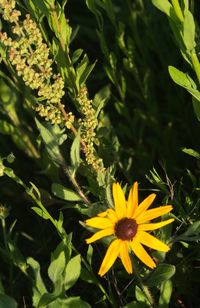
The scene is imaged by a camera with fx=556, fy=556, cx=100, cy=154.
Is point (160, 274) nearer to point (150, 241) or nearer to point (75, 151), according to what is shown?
point (150, 241)

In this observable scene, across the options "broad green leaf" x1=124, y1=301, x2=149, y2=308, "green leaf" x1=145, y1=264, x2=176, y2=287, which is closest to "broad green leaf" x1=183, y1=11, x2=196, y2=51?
"green leaf" x1=145, y1=264, x2=176, y2=287

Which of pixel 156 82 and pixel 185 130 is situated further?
pixel 156 82

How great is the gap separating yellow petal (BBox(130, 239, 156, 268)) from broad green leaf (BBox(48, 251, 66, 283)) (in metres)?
0.16

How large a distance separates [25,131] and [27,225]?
0.35 metres

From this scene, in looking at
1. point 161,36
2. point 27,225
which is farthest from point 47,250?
point 161,36

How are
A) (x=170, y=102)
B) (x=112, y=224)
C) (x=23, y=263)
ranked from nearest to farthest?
(x=112, y=224) → (x=23, y=263) → (x=170, y=102)

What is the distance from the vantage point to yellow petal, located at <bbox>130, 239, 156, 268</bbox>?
1.23 meters

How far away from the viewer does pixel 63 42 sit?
149 centimetres

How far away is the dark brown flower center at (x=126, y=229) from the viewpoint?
48.9 inches

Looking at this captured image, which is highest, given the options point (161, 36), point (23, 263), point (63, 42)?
point (63, 42)

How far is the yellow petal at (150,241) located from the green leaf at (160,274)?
71mm

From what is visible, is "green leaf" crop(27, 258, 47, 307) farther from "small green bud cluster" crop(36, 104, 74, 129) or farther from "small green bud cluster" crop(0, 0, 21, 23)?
"small green bud cluster" crop(0, 0, 21, 23)

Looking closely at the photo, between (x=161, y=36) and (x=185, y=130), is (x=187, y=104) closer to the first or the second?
(x=185, y=130)

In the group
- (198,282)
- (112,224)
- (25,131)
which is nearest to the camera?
(112,224)
